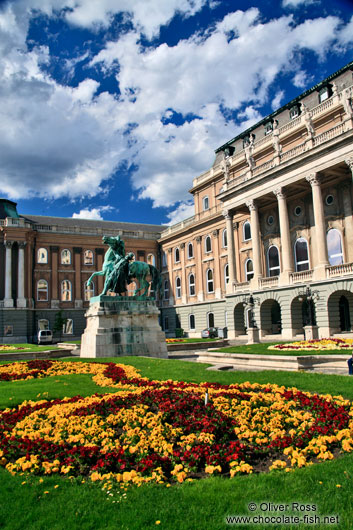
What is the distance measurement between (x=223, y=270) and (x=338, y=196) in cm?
2048

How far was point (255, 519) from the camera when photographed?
439 cm

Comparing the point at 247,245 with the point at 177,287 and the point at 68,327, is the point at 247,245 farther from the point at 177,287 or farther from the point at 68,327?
the point at 68,327

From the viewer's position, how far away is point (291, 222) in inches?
1689

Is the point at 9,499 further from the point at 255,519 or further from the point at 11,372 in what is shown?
the point at 11,372

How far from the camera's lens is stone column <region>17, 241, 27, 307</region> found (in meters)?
60.5

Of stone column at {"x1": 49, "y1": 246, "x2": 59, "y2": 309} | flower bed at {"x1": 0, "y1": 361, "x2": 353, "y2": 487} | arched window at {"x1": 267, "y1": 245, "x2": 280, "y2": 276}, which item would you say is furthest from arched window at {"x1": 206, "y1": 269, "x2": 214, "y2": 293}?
flower bed at {"x1": 0, "y1": 361, "x2": 353, "y2": 487}

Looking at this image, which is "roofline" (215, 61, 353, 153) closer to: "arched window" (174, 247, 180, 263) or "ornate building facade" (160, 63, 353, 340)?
"ornate building facade" (160, 63, 353, 340)

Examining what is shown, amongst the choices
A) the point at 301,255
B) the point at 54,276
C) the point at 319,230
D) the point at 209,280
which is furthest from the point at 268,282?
the point at 54,276

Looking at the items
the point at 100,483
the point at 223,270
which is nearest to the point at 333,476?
the point at 100,483

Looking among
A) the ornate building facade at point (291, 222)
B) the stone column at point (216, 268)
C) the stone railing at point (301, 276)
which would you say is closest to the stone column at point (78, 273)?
the ornate building facade at point (291, 222)

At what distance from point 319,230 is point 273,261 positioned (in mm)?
9720

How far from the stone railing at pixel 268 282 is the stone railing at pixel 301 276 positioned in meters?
2.18

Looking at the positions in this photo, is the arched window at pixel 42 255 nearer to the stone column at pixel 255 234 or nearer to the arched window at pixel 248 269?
the arched window at pixel 248 269

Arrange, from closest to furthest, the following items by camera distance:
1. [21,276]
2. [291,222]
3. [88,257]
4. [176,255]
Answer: [291,222] < [21,276] < [176,255] < [88,257]
